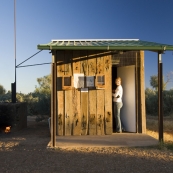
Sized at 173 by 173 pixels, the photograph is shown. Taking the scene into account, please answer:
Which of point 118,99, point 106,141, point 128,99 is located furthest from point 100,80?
point 106,141

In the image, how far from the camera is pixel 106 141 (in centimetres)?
960

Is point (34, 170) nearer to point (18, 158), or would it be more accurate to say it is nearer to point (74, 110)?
point (18, 158)

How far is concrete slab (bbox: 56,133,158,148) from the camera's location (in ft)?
29.8

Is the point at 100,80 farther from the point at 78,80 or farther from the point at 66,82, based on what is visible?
the point at 66,82

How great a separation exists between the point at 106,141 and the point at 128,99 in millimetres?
2636

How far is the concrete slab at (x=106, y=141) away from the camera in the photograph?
9.09m

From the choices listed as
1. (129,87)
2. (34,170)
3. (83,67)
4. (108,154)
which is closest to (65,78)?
(83,67)

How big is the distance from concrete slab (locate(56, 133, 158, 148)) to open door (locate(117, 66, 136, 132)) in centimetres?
91

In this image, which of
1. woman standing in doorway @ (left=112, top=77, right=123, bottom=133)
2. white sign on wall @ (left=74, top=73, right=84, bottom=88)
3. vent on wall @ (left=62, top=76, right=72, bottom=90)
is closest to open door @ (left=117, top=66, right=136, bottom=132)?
woman standing in doorway @ (left=112, top=77, right=123, bottom=133)

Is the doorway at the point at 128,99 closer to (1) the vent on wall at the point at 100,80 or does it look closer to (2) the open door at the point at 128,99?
(2) the open door at the point at 128,99

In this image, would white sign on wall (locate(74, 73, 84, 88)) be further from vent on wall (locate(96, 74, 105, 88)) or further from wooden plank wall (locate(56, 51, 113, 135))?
vent on wall (locate(96, 74, 105, 88))

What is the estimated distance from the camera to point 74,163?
713 cm

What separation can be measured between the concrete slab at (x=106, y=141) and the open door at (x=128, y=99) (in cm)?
91

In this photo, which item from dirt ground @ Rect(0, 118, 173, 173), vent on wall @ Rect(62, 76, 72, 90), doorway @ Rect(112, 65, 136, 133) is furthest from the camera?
doorway @ Rect(112, 65, 136, 133)
